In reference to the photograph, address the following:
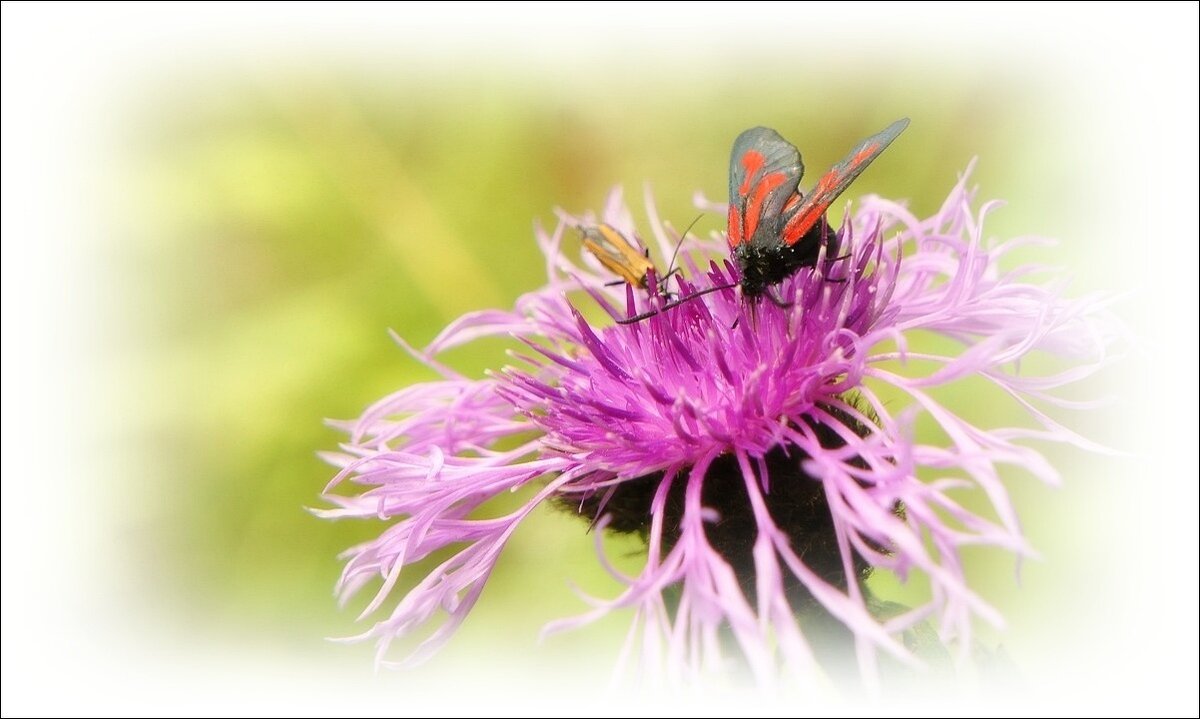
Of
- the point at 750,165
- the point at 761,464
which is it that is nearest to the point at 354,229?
the point at 750,165

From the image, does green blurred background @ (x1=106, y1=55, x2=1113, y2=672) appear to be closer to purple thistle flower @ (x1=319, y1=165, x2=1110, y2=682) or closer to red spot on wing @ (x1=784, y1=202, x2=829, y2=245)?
purple thistle flower @ (x1=319, y1=165, x2=1110, y2=682)

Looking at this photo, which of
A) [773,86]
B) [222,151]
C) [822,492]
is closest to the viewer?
[822,492]

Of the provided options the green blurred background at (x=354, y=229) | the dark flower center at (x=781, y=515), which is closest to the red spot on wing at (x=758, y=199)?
the dark flower center at (x=781, y=515)

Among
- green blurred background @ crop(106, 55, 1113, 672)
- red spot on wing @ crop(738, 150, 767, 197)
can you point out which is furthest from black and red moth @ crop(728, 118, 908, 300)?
green blurred background @ crop(106, 55, 1113, 672)

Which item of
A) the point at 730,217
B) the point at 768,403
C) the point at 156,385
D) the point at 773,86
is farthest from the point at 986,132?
the point at 156,385

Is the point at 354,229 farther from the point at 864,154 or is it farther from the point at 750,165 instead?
the point at 864,154

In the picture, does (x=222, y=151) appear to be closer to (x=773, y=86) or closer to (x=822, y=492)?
(x=773, y=86)
